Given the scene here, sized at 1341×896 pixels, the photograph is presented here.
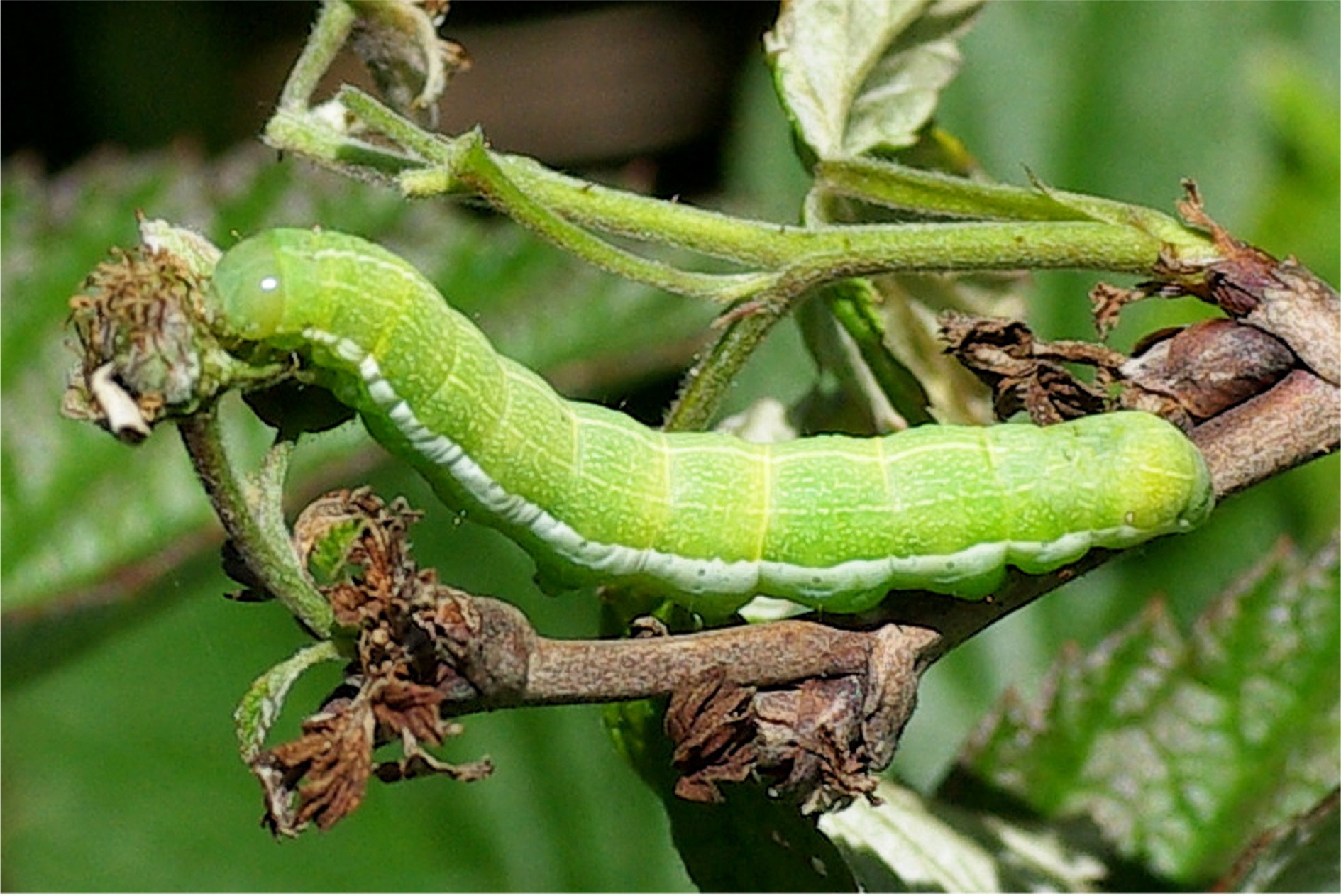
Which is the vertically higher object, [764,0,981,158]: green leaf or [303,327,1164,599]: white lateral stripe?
[764,0,981,158]: green leaf

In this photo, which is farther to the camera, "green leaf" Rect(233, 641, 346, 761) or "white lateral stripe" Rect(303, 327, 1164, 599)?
"white lateral stripe" Rect(303, 327, 1164, 599)

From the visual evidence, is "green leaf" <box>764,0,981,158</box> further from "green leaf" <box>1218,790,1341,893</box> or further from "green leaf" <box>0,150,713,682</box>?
"green leaf" <box>0,150,713,682</box>

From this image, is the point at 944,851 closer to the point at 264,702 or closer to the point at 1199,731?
the point at 1199,731

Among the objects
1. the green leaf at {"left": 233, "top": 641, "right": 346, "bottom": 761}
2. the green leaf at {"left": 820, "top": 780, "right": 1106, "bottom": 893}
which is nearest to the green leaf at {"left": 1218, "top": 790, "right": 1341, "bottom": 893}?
the green leaf at {"left": 820, "top": 780, "right": 1106, "bottom": 893}

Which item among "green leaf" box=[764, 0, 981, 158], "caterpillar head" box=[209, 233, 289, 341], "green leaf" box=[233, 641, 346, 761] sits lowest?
"green leaf" box=[233, 641, 346, 761]

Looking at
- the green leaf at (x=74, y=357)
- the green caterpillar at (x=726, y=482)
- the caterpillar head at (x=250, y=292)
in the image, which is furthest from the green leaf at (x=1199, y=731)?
the caterpillar head at (x=250, y=292)

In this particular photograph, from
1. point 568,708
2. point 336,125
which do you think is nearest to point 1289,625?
point 568,708

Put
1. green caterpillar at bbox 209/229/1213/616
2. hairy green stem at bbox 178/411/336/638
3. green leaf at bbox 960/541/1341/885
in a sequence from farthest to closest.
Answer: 1. green leaf at bbox 960/541/1341/885
2. green caterpillar at bbox 209/229/1213/616
3. hairy green stem at bbox 178/411/336/638
